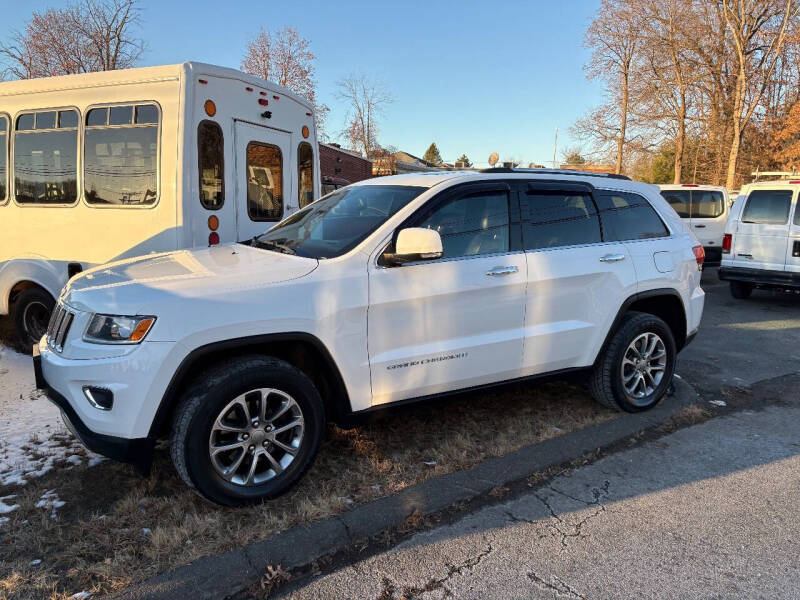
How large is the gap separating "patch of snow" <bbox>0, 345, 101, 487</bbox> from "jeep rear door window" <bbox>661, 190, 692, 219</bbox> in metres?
13.0

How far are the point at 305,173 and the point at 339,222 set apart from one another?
3.38m

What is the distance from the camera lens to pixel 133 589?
236cm

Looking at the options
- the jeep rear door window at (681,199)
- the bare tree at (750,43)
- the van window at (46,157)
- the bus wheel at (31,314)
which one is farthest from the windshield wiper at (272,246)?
the bare tree at (750,43)

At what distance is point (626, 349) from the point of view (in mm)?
4270

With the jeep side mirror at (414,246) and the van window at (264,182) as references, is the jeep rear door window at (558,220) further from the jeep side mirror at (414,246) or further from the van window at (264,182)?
the van window at (264,182)

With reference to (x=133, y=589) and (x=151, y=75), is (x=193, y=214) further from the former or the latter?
(x=133, y=589)

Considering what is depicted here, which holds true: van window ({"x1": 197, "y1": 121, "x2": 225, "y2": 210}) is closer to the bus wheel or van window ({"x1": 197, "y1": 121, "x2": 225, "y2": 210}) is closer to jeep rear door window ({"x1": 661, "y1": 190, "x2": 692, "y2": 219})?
the bus wheel

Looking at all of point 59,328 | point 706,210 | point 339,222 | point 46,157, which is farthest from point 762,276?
point 46,157

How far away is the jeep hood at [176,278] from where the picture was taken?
2.80 m

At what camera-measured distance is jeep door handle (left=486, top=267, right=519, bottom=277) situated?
361cm

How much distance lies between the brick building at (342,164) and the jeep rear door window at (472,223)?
56.9 feet

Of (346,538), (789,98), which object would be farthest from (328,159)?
(346,538)

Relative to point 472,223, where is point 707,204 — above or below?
above

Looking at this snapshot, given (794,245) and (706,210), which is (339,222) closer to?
(794,245)
